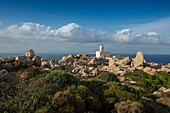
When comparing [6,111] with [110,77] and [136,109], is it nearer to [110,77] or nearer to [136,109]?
[136,109]

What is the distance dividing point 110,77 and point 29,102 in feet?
36.7

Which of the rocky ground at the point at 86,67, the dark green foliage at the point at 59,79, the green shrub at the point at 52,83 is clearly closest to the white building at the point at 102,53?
the rocky ground at the point at 86,67

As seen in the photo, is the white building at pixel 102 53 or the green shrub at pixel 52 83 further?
the white building at pixel 102 53

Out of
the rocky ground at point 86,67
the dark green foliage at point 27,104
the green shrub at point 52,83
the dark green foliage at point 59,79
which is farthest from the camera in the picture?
the rocky ground at point 86,67

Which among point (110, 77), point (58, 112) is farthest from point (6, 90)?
point (110, 77)

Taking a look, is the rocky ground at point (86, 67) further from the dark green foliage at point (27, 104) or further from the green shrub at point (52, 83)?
the dark green foliage at point (27, 104)

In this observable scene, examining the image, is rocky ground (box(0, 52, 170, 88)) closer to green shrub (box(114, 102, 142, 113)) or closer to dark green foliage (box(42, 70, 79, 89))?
dark green foliage (box(42, 70, 79, 89))

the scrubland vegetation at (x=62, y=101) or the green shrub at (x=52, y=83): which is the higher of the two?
the green shrub at (x=52, y=83)

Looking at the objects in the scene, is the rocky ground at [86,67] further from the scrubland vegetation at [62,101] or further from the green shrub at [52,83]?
the scrubland vegetation at [62,101]

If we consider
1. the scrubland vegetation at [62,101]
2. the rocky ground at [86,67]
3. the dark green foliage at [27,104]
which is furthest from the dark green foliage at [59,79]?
the rocky ground at [86,67]

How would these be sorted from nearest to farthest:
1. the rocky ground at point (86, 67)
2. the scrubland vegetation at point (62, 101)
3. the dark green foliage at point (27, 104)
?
the dark green foliage at point (27, 104)
the scrubland vegetation at point (62, 101)
the rocky ground at point (86, 67)

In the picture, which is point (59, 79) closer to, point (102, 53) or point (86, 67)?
point (86, 67)

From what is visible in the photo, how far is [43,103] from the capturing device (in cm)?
651

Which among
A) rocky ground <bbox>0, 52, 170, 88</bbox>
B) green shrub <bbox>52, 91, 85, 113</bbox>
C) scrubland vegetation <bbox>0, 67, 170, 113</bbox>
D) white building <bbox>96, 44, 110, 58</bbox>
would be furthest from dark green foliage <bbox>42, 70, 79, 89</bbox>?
white building <bbox>96, 44, 110, 58</bbox>
